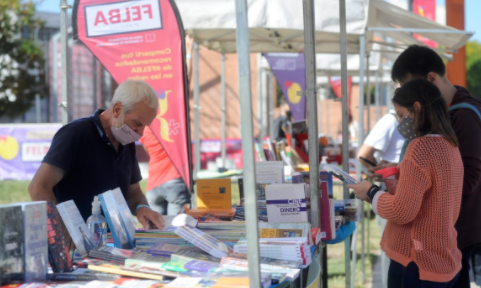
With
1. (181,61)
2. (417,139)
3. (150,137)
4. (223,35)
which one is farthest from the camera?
(223,35)

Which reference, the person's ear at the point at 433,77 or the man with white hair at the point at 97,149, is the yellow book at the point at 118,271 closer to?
the man with white hair at the point at 97,149

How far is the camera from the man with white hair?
236 cm

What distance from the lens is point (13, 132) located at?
39.9 ft

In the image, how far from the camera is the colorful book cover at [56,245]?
169 cm

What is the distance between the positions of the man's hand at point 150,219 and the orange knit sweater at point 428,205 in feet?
3.17

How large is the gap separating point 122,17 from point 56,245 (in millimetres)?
2182

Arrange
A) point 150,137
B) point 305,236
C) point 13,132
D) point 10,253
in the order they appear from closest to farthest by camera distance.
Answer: point 10,253 → point 305,236 → point 150,137 → point 13,132

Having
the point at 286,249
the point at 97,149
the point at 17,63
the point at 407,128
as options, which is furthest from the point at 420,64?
the point at 17,63

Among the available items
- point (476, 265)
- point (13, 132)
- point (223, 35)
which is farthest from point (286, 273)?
point (13, 132)

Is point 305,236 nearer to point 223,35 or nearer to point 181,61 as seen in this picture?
point 181,61

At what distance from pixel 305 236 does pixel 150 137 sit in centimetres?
245

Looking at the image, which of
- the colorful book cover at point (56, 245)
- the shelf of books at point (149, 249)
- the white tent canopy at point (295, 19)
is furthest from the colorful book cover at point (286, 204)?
the white tent canopy at point (295, 19)

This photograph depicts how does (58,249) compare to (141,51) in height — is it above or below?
below

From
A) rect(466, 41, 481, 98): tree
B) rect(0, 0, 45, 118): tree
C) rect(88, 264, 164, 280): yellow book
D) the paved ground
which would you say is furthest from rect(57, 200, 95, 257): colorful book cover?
rect(466, 41, 481, 98): tree
